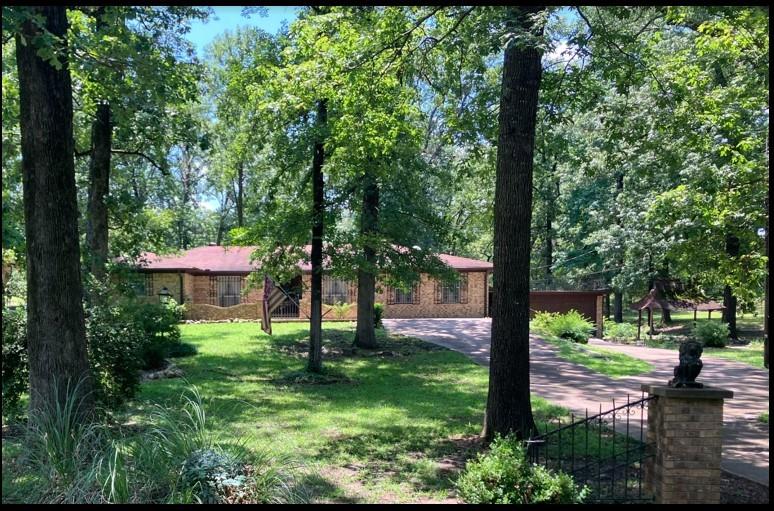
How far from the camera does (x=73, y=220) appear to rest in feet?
20.8

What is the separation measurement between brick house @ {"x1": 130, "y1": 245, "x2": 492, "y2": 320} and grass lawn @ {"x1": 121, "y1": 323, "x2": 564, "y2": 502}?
33.6 ft

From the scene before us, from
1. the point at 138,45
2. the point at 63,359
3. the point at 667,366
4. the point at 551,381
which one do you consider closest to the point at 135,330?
the point at 63,359

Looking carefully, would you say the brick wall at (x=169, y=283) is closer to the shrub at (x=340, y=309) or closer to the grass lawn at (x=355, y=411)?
the shrub at (x=340, y=309)

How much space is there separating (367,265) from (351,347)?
4.91 meters

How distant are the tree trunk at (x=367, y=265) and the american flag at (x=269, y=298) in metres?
2.24

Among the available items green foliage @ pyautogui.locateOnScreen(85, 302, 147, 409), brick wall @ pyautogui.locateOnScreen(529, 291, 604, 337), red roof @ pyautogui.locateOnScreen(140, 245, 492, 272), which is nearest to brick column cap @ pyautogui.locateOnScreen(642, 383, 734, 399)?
green foliage @ pyautogui.locateOnScreen(85, 302, 147, 409)

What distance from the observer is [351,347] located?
1884 centimetres

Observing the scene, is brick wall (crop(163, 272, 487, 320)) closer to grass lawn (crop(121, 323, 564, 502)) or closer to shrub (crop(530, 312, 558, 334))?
shrub (crop(530, 312, 558, 334))

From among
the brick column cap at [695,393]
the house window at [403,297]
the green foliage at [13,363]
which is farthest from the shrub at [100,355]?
the house window at [403,297]

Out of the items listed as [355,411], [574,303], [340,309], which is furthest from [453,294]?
[355,411]

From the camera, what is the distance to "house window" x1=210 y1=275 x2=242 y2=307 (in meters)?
28.8

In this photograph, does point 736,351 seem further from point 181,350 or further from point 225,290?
point 225,290

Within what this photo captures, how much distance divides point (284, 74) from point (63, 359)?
5.96 meters

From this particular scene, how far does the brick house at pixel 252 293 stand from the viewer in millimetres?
28188
